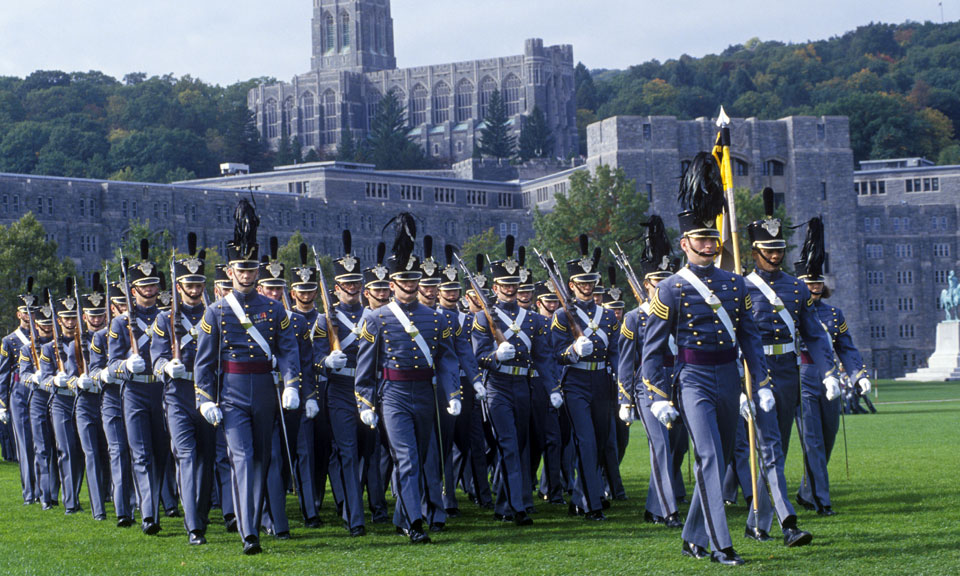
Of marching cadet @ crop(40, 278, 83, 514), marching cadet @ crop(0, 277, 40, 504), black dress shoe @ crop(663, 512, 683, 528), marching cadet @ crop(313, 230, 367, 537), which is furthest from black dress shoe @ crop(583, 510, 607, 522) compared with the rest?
marching cadet @ crop(0, 277, 40, 504)

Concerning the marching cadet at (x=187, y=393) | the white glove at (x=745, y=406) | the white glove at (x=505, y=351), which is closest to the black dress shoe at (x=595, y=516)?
the white glove at (x=505, y=351)

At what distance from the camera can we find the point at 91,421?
18891 mm

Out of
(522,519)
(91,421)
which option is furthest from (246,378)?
(91,421)

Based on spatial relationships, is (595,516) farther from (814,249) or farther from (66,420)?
(66,420)

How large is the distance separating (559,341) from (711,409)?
4.85 meters

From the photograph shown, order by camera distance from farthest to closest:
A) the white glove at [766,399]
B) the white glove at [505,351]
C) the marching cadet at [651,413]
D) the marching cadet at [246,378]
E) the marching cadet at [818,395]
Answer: the white glove at [505,351] < the marching cadet at [818,395] < the marching cadet at [651,413] < the marching cadet at [246,378] < the white glove at [766,399]

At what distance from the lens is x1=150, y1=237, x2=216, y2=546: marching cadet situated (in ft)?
52.4

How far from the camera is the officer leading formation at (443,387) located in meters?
13.8

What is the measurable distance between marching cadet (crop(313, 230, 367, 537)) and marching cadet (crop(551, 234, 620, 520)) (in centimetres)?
234

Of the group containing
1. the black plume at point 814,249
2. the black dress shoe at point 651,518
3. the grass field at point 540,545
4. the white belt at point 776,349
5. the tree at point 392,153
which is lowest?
the grass field at point 540,545

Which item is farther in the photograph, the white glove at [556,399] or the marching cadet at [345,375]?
the white glove at [556,399]

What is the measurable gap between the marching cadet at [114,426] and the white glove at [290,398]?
3265 millimetres

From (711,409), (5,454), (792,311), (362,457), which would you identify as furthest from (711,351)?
(5,454)

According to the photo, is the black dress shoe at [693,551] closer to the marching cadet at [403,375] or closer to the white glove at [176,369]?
the marching cadet at [403,375]
